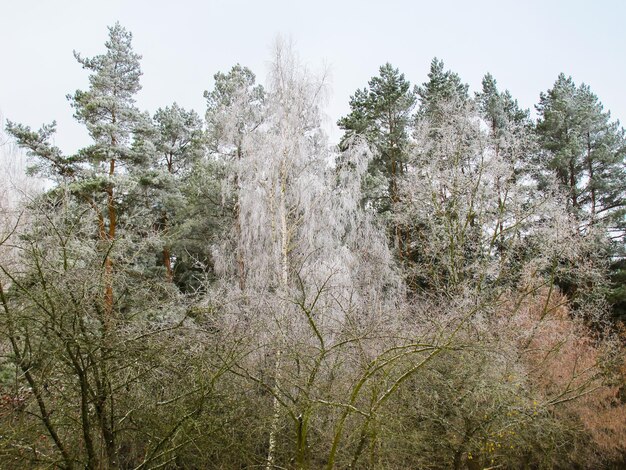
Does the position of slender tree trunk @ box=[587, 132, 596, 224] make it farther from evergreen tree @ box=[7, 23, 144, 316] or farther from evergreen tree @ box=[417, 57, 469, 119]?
evergreen tree @ box=[7, 23, 144, 316]

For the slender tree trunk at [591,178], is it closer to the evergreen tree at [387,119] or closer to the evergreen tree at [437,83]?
the evergreen tree at [437,83]

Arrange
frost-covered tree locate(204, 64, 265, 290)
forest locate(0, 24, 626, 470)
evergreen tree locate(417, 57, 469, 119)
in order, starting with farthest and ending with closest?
evergreen tree locate(417, 57, 469, 119), frost-covered tree locate(204, 64, 265, 290), forest locate(0, 24, 626, 470)

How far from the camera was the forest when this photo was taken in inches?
145

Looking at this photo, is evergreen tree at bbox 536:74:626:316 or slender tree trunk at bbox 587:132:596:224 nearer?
evergreen tree at bbox 536:74:626:316

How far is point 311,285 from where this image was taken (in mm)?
8062

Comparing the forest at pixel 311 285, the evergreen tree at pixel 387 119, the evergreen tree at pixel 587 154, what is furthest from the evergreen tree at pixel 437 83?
the evergreen tree at pixel 587 154

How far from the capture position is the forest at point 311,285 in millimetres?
3672

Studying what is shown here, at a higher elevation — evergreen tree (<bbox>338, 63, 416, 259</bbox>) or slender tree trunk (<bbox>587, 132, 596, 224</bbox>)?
evergreen tree (<bbox>338, 63, 416, 259</bbox>)

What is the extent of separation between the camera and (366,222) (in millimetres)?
12172

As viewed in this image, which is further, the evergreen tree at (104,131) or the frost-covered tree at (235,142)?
the evergreen tree at (104,131)

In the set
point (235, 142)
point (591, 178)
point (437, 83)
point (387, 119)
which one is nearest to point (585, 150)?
point (591, 178)

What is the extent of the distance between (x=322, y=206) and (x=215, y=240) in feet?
16.3

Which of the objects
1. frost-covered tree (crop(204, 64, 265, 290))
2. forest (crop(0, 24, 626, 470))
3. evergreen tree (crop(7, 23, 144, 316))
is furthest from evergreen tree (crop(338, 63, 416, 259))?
evergreen tree (crop(7, 23, 144, 316))

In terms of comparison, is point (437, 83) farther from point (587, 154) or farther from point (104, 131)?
point (104, 131)
